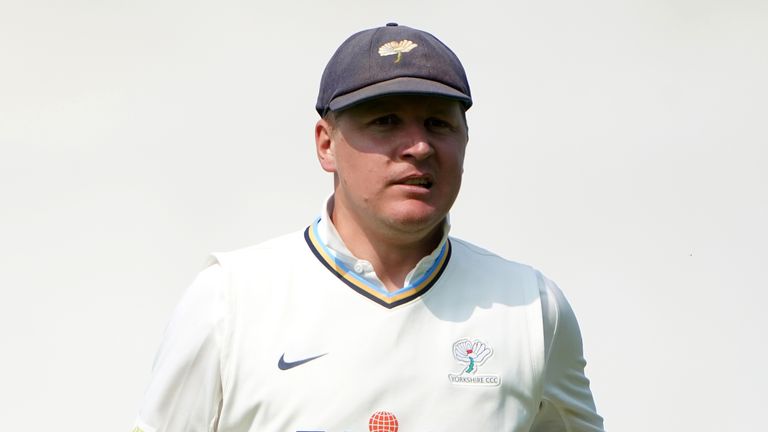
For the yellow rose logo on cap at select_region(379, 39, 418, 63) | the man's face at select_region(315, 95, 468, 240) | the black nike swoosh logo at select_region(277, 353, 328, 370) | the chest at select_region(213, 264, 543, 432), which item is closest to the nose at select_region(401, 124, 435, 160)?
the man's face at select_region(315, 95, 468, 240)

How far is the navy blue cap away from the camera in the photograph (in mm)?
2123

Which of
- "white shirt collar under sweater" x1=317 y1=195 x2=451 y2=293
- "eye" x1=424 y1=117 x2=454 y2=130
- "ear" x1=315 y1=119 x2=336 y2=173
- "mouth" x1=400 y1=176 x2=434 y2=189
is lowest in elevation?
"white shirt collar under sweater" x1=317 y1=195 x2=451 y2=293

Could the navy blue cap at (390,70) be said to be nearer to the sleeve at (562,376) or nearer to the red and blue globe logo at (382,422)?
the sleeve at (562,376)

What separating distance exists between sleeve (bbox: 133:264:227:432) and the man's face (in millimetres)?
306

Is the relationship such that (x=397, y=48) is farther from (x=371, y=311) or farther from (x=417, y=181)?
(x=371, y=311)

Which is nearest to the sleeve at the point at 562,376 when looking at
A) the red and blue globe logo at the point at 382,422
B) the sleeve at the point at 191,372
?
the red and blue globe logo at the point at 382,422

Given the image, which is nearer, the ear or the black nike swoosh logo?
the black nike swoosh logo

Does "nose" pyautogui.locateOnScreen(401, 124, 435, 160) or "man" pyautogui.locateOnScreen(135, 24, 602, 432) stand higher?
"nose" pyautogui.locateOnScreen(401, 124, 435, 160)

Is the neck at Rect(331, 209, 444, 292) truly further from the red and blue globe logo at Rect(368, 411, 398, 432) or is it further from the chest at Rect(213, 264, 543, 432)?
the red and blue globe logo at Rect(368, 411, 398, 432)

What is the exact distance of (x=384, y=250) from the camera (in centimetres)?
224

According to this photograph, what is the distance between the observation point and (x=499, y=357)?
7.18ft

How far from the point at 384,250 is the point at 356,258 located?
2.2 inches

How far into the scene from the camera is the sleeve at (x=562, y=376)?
2305mm

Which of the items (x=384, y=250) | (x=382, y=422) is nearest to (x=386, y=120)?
(x=384, y=250)
